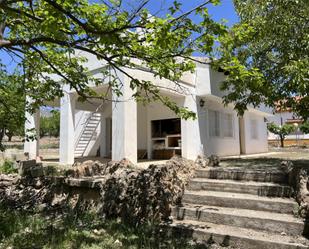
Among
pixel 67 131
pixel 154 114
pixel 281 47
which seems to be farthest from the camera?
pixel 154 114

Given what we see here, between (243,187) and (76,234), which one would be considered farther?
(243,187)

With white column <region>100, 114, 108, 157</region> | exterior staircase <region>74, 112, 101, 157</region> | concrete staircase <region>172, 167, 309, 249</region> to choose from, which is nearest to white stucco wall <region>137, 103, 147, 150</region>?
white column <region>100, 114, 108, 157</region>

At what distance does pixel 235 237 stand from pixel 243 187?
5.08ft

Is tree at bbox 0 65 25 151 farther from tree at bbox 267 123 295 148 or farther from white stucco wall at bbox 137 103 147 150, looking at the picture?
tree at bbox 267 123 295 148

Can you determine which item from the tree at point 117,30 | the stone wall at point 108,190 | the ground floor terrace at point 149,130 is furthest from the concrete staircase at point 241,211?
the ground floor terrace at point 149,130

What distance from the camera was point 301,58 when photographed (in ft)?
26.6

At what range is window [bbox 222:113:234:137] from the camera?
1689 centimetres

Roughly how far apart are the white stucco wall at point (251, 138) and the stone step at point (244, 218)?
14175mm

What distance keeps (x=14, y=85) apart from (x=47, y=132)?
48.7 metres

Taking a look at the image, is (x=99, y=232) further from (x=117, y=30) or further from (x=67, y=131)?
(x=67, y=131)

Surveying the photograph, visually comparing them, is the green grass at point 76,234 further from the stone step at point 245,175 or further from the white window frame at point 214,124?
the white window frame at point 214,124

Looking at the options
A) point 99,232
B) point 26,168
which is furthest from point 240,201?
point 26,168

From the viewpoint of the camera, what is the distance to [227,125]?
1730cm

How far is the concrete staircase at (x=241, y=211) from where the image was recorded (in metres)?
4.71
